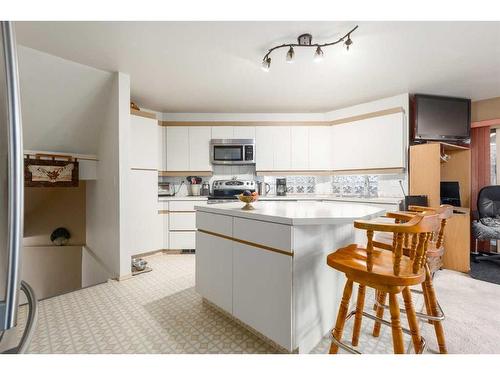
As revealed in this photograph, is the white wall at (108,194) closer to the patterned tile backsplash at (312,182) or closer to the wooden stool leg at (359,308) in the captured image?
the patterned tile backsplash at (312,182)

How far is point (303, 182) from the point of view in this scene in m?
4.34

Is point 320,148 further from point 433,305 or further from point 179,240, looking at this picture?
point 433,305

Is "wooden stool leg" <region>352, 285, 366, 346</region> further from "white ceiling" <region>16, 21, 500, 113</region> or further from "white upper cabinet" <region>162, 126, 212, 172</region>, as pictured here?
"white upper cabinet" <region>162, 126, 212, 172</region>

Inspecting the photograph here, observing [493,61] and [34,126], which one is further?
[34,126]

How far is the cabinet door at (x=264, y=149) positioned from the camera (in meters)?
4.07

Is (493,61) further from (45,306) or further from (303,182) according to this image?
(45,306)

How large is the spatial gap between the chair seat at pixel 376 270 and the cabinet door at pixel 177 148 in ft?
10.4

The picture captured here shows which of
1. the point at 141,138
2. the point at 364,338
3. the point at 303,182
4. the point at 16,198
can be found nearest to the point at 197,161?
the point at 141,138

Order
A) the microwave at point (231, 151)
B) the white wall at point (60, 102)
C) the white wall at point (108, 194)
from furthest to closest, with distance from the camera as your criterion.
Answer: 1. the microwave at point (231, 151)
2. the white wall at point (108, 194)
3. the white wall at point (60, 102)

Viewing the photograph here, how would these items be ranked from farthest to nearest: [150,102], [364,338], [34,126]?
1. [150,102]
2. [34,126]
3. [364,338]

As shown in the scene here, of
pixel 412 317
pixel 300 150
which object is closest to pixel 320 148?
pixel 300 150

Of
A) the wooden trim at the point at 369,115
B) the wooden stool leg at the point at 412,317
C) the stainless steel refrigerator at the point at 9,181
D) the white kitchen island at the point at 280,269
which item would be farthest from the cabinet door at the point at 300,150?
the stainless steel refrigerator at the point at 9,181

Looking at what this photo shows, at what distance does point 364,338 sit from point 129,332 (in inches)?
64.4

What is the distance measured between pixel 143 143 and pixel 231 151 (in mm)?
1324
